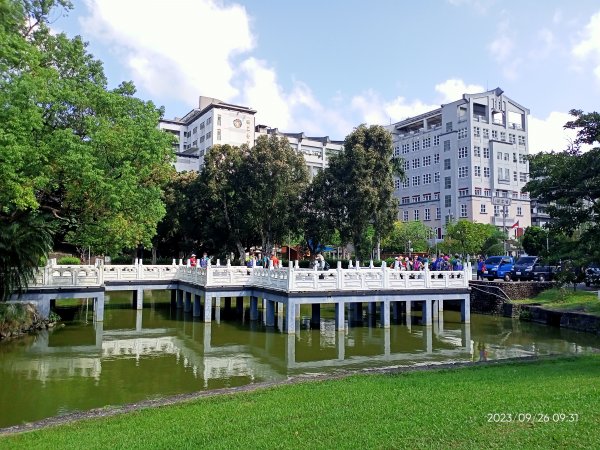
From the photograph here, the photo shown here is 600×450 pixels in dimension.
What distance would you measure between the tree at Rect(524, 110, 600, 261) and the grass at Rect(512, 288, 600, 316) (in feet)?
29.9

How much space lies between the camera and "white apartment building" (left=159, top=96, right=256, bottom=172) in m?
72.6

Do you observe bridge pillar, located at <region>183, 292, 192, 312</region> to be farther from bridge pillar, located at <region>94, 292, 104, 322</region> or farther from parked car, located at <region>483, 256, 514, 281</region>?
parked car, located at <region>483, 256, 514, 281</region>

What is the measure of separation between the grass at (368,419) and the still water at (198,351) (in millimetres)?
3740

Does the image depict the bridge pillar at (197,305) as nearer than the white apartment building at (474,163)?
Yes

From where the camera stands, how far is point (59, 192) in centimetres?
2044

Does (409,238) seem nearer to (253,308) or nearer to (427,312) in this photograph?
(427,312)

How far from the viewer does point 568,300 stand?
27.0m

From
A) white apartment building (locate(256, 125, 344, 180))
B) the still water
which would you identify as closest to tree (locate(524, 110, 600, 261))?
the still water

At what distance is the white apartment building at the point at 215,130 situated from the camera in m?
72.6

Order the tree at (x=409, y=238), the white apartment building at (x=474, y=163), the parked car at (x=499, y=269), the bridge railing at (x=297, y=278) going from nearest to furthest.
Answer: the bridge railing at (x=297, y=278) → the parked car at (x=499, y=269) → the tree at (x=409, y=238) → the white apartment building at (x=474, y=163)

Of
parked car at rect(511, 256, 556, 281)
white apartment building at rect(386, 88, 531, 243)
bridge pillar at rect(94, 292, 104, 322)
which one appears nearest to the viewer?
bridge pillar at rect(94, 292, 104, 322)

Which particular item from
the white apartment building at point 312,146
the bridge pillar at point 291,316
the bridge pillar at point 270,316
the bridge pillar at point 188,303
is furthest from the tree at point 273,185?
the white apartment building at point 312,146

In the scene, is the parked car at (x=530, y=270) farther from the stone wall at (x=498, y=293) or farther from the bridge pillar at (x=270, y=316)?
the bridge pillar at (x=270, y=316)

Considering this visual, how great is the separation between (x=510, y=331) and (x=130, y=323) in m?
17.8
